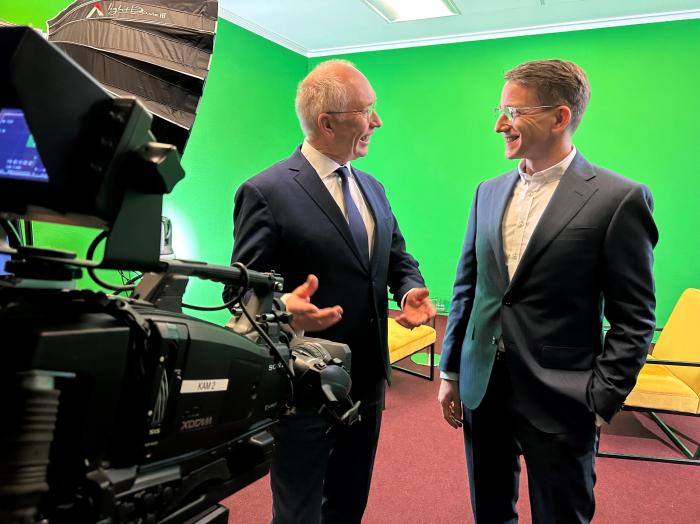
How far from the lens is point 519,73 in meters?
1.49

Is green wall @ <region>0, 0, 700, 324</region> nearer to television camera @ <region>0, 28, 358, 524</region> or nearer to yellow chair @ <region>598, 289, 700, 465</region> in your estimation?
yellow chair @ <region>598, 289, 700, 465</region>

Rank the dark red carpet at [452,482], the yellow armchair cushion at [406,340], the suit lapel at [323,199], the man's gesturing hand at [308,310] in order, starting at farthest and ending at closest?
1. the yellow armchair cushion at [406,340]
2. the dark red carpet at [452,482]
3. the suit lapel at [323,199]
4. the man's gesturing hand at [308,310]

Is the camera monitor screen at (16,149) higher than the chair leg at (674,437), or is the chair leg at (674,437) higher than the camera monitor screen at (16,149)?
the camera monitor screen at (16,149)

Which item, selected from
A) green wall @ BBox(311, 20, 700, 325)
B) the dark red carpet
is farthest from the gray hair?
green wall @ BBox(311, 20, 700, 325)

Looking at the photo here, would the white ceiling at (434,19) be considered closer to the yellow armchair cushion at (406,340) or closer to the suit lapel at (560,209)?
the yellow armchair cushion at (406,340)

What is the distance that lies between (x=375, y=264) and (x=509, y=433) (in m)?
0.67

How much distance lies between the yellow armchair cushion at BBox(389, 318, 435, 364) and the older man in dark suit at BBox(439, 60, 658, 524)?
5.60ft

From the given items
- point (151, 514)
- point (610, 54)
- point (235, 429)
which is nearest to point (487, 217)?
point (235, 429)

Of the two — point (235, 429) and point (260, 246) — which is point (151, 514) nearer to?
point (235, 429)

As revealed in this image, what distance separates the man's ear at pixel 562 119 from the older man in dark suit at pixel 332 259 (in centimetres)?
52

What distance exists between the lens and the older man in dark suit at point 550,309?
1.29 metres

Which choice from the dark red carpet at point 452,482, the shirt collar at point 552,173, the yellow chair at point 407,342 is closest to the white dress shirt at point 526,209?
the shirt collar at point 552,173

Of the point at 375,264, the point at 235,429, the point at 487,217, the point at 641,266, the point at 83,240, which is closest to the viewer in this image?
the point at 235,429

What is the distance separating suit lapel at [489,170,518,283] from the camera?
1.48 m
